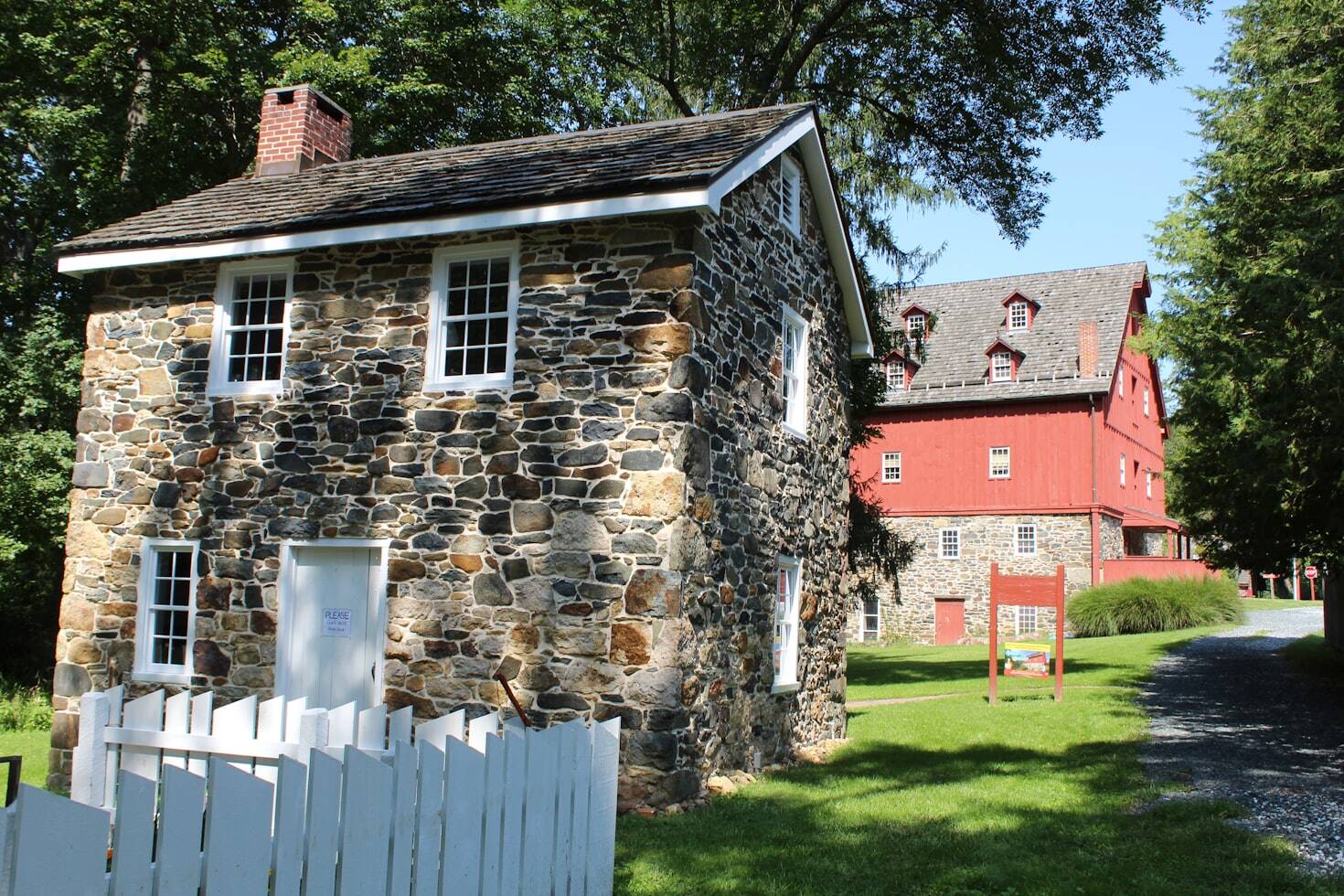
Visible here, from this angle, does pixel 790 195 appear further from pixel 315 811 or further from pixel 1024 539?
pixel 1024 539

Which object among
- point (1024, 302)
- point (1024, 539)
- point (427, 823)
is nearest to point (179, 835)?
point (427, 823)

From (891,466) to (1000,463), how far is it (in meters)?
3.59

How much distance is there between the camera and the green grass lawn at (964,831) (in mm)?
7000

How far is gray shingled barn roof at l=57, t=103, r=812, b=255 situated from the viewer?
10.3 m

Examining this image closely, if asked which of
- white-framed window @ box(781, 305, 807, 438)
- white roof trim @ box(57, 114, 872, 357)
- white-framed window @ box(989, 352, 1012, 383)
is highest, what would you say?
white-framed window @ box(989, 352, 1012, 383)

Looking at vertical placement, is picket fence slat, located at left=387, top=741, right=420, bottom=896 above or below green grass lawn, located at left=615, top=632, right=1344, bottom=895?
above

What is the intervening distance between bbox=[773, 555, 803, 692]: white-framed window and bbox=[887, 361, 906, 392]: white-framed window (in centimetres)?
2406

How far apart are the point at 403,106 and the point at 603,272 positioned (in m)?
12.7

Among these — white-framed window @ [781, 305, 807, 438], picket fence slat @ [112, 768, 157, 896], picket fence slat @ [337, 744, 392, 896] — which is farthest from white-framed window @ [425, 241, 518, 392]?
picket fence slat @ [112, 768, 157, 896]

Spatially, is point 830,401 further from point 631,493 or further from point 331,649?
point 331,649

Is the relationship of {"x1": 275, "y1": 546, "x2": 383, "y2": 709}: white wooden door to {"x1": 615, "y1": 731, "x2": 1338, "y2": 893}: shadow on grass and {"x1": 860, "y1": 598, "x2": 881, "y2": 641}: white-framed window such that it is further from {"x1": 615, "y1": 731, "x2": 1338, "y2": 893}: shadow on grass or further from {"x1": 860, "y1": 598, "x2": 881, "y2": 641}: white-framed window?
{"x1": 860, "y1": 598, "x2": 881, "y2": 641}: white-framed window

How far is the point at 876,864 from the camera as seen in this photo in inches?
295

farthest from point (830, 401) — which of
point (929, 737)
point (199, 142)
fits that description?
point (199, 142)

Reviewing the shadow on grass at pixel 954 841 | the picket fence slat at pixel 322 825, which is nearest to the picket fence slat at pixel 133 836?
the picket fence slat at pixel 322 825
